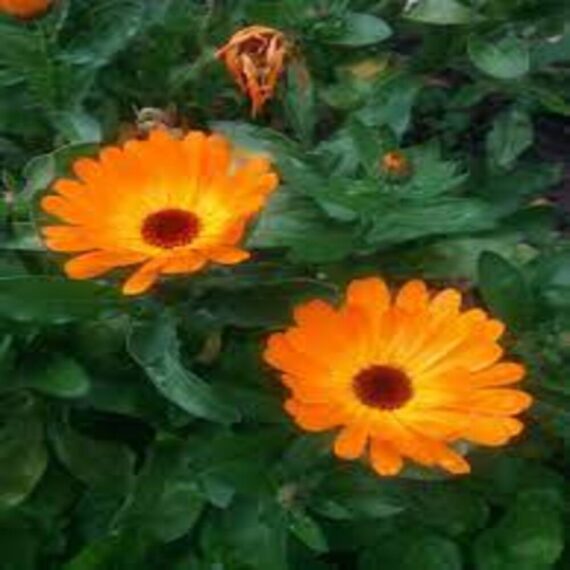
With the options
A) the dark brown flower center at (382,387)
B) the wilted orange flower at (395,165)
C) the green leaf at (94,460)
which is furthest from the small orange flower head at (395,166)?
the green leaf at (94,460)

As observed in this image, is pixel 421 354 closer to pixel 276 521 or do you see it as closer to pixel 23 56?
pixel 276 521

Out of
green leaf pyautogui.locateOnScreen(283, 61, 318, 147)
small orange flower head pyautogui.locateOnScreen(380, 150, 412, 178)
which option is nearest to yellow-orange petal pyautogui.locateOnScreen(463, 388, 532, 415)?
small orange flower head pyautogui.locateOnScreen(380, 150, 412, 178)

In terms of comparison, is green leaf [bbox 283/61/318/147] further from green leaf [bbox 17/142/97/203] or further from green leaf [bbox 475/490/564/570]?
green leaf [bbox 475/490/564/570]

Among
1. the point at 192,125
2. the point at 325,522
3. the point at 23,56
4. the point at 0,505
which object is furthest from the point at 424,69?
the point at 0,505

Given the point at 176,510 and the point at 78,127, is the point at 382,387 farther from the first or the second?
the point at 78,127

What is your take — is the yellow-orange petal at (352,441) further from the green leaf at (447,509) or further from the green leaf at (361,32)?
the green leaf at (361,32)

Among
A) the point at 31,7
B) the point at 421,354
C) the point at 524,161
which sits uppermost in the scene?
the point at 31,7
